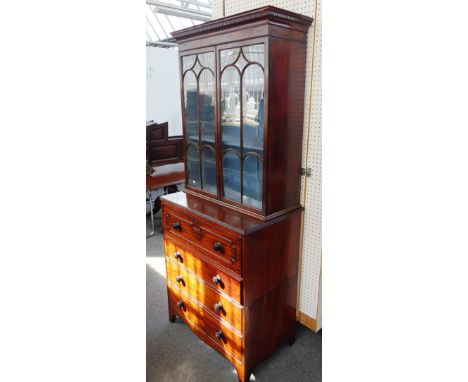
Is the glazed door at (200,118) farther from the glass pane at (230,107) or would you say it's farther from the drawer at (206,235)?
the drawer at (206,235)

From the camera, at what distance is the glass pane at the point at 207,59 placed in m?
1.85

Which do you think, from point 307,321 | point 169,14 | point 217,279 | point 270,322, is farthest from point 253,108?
point 169,14

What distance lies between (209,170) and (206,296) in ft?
2.61

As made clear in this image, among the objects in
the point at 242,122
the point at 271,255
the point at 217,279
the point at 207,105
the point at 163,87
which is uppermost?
the point at 163,87

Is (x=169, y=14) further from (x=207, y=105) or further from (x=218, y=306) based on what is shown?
(x=218, y=306)

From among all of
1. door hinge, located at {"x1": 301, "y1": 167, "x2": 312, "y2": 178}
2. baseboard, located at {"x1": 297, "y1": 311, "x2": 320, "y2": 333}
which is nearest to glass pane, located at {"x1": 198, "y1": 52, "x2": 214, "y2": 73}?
door hinge, located at {"x1": 301, "y1": 167, "x2": 312, "y2": 178}

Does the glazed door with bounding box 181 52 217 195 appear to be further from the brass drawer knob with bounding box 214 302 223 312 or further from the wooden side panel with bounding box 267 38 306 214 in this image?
the brass drawer knob with bounding box 214 302 223 312

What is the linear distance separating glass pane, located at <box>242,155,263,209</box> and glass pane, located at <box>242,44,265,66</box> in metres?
0.50

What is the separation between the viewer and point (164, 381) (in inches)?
78.4

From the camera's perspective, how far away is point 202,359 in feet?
7.11
